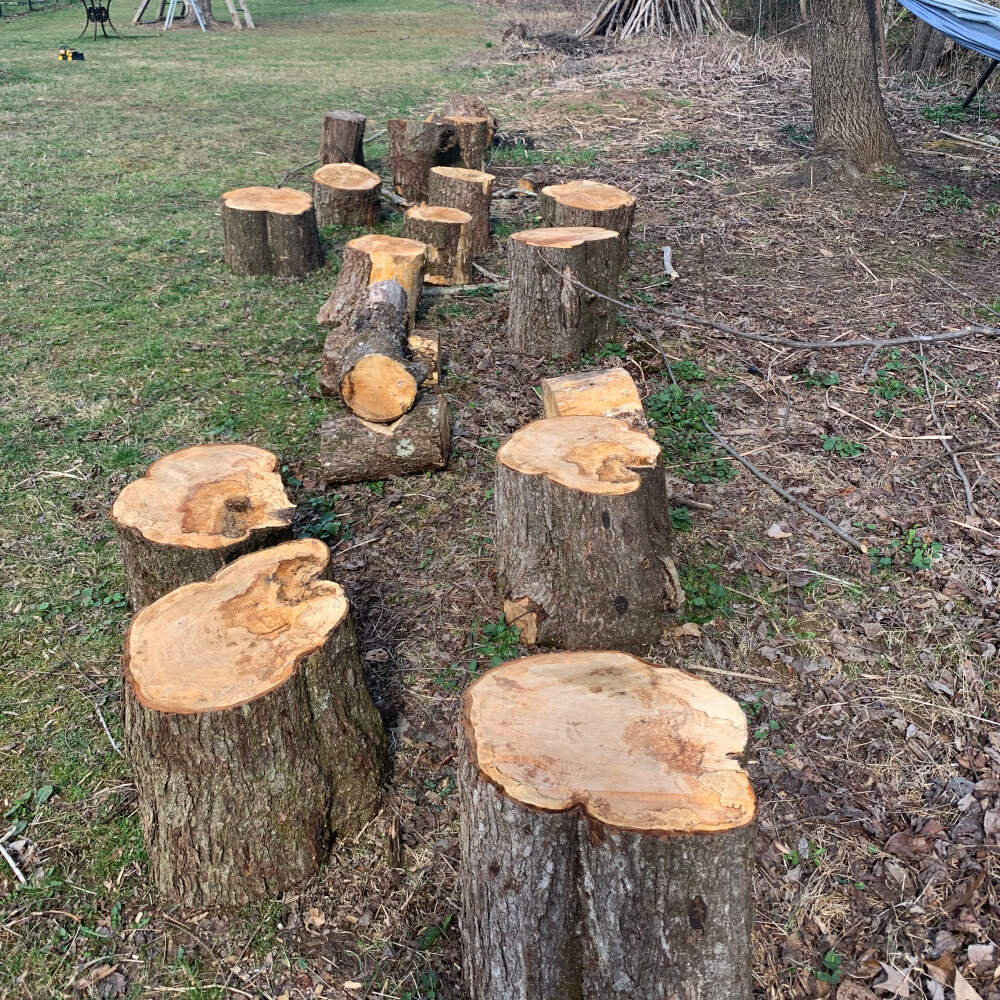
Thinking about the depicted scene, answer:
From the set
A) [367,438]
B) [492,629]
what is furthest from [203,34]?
[492,629]

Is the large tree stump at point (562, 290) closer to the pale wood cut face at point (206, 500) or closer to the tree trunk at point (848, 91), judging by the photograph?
the pale wood cut face at point (206, 500)

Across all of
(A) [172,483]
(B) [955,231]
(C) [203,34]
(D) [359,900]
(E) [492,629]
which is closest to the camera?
(D) [359,900]

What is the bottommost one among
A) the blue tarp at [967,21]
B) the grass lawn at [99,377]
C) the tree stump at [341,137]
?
the grass lawn at [99,377]

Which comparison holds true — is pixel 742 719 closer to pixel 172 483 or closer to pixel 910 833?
pixel 910 833

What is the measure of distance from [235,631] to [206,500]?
0.75m

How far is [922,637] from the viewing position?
2934 millimetres

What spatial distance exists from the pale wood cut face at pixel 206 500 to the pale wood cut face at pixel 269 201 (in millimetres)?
3186

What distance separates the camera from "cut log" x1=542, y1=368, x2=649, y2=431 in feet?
10.7

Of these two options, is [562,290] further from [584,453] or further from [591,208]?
[584,453]

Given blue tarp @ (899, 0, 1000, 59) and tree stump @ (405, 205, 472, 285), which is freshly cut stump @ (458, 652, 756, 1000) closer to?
tree stump @ (405, 205, 472, 285)

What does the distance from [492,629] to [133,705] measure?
1.31 m

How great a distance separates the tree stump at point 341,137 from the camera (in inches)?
288

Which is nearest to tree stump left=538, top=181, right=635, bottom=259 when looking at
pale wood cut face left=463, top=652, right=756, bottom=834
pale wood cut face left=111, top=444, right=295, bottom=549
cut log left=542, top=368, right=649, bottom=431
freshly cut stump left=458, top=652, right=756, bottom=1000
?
cut log left=542, top=368, right=649, bottom=431

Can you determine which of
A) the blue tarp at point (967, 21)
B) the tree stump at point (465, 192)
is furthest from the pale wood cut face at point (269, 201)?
the blue tarp at point (967, 21)
